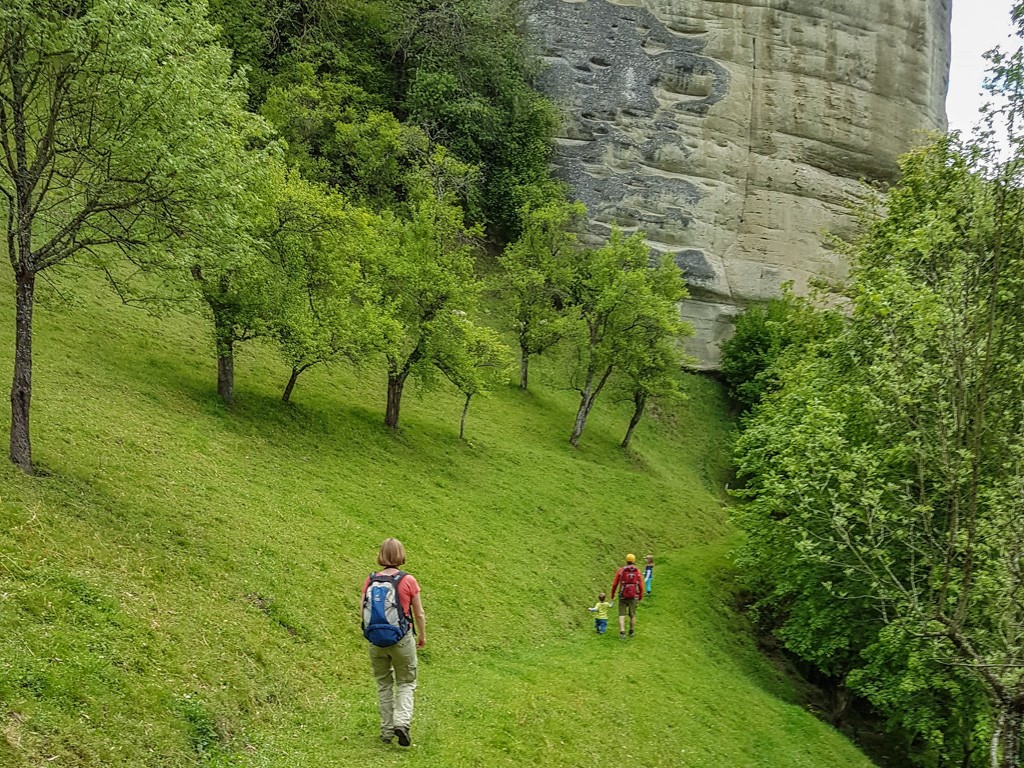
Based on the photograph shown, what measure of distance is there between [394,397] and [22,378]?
17.4 meters

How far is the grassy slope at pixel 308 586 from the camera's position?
34.4 ft

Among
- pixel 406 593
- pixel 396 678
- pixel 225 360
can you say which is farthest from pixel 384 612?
pixel 225 360

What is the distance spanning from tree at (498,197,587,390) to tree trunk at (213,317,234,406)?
20777 millimetres

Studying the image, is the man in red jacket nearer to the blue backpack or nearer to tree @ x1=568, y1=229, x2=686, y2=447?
the blue backpack

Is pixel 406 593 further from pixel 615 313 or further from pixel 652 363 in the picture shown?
pixel 652 363

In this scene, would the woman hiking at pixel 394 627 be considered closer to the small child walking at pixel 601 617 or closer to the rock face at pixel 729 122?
the small child walking at pixel 601 617

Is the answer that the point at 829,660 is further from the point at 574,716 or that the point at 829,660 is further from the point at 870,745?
the point at 574,716

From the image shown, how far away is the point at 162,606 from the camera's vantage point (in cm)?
1298

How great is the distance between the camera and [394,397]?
3158 centimetres

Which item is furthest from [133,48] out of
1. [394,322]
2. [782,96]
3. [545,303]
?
[782,96]

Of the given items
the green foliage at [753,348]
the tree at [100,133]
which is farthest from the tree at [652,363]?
the tree at [100,133]

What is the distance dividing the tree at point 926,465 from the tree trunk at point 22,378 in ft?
53.2

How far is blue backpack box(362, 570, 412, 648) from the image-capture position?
9844 millimetres

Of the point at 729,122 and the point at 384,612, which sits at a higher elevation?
the point at 729,122
